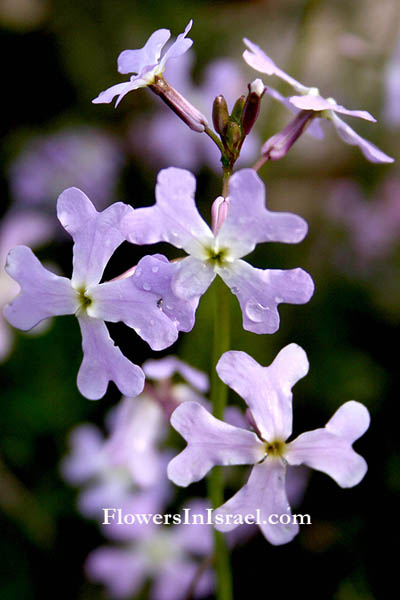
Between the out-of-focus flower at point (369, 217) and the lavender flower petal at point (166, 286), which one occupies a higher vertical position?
the lavender flower petal at point (166, 286)

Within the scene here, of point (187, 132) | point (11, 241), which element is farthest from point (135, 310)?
point (187, 132)

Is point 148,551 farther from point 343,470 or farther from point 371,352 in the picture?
point 343,470

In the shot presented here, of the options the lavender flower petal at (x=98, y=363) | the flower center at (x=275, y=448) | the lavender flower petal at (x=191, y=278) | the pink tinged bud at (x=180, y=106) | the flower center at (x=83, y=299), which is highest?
the pink tinged bud at (x=180, y=106)

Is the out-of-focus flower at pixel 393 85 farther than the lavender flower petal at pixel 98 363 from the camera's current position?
Yes

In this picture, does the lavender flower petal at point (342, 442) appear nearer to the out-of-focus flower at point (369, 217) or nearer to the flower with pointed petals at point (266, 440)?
the flower with pointed petals at point (266, 440)

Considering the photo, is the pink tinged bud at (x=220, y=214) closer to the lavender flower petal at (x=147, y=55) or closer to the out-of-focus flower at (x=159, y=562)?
the lavender flower petal at (x=147, y=55)

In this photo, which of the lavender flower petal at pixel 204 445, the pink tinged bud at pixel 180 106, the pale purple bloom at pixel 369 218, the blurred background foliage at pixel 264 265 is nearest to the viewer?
the lavender flower petal at pixel 204 445

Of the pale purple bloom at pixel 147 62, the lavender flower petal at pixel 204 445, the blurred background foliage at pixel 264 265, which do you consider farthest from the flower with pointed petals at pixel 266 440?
the blurred background foliage at pixel 264 265

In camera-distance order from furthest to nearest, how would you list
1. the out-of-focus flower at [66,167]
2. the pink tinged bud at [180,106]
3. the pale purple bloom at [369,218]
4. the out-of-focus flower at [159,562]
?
the out-of-focus flower at [66,167] < the pale purple bloom at [369,218] < the out-of-focus flower at [159,562] < the pink tinged bud at [180,106]
